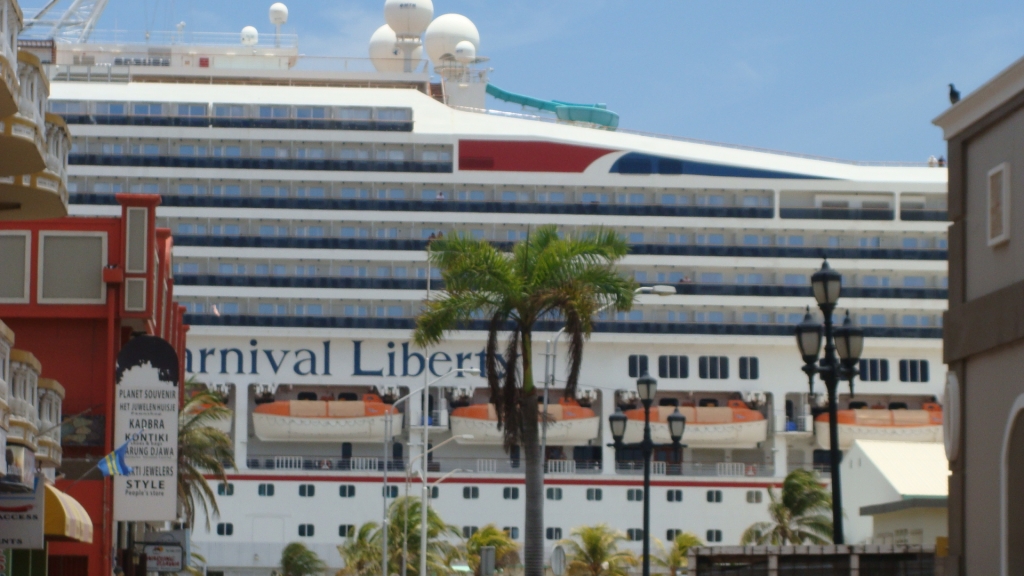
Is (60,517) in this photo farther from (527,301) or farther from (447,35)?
(447,35)

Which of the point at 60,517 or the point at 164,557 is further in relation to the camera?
the point at 164,557

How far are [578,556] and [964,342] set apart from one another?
3985cm

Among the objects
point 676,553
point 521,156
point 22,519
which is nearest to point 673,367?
point 521,156

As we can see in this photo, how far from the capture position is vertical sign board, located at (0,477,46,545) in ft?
64.3

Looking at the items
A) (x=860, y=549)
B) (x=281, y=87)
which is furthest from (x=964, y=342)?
(x=281, y=87)

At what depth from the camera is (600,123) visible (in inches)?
2923

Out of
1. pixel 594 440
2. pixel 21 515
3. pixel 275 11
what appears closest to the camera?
pixel 21 515

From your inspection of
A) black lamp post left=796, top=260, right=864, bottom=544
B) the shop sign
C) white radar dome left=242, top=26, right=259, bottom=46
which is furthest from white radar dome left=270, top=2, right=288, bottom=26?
black lamp post left=796, top=260, right=864, bottom=544

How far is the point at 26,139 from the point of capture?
57.5 feet

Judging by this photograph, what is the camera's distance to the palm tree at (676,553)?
5928cm

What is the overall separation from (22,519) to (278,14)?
55201 millimetres

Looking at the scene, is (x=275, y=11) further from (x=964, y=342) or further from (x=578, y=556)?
(x=964, y=342)

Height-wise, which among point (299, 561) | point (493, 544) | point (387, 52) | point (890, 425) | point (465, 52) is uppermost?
point (387, 52)

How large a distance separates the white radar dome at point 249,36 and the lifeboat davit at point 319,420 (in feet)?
53.8
